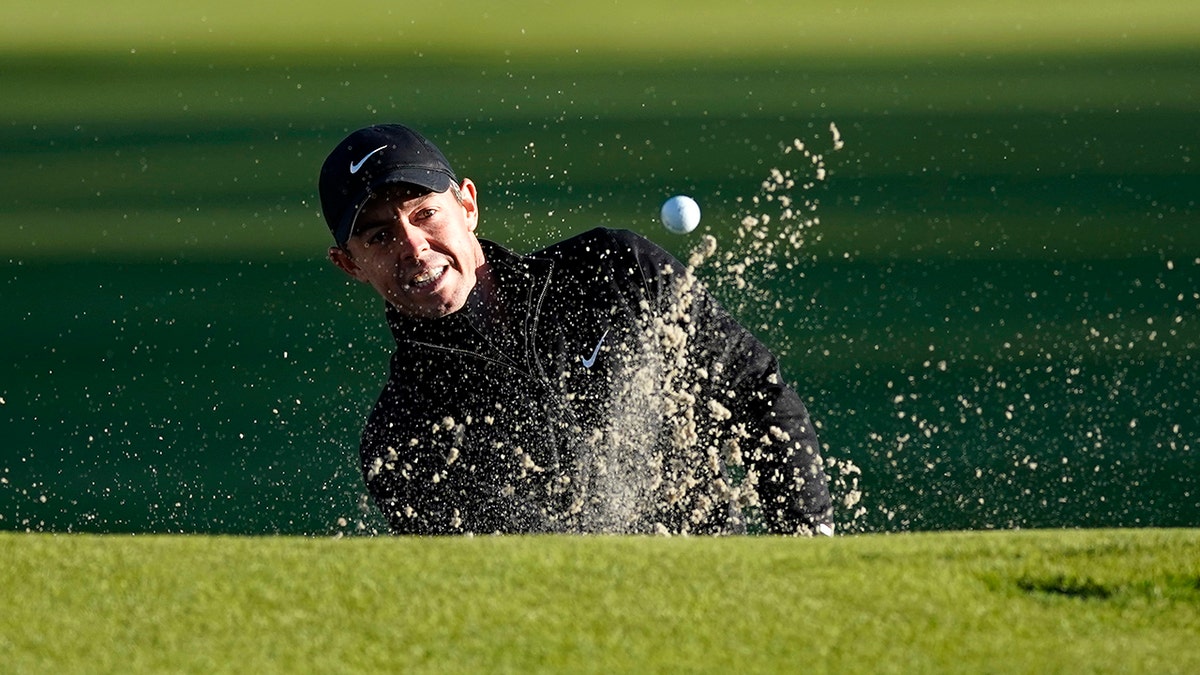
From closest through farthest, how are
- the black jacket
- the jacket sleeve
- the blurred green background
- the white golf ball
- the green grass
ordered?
the green grass
the jacket sleeve
the black jacket
the white golf ball
the blurred green background

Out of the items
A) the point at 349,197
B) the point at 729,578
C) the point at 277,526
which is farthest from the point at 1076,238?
the point at 729,578

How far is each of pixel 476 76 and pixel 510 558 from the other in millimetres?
8292

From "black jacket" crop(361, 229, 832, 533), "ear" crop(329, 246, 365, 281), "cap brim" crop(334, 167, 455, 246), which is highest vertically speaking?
"cap brim" crop(334, 167, 455, 246)

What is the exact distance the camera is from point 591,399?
4219 mm

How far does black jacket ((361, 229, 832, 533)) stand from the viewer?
4.16 m

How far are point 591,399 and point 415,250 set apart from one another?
21.0 inches

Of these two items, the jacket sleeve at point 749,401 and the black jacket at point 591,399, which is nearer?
the jacket sleeve at point 749,401

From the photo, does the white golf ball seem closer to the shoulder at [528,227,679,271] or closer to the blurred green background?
the blurred green background

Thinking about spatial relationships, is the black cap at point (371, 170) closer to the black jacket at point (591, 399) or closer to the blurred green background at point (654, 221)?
the black jacket at point (591, 399)

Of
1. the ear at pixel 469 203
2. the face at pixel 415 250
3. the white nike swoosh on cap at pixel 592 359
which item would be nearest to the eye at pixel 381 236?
the face at pixel 415 250

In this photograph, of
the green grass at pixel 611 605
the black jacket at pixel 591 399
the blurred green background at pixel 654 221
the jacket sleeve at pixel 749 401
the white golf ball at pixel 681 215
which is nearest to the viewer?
the green grass at pixel 611 605

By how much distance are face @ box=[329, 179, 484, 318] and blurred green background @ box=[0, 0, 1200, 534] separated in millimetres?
1355

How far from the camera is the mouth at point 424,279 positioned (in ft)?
13.4

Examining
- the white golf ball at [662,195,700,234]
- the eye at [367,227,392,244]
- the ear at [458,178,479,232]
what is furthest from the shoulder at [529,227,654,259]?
the white golf ball at [662,195,700,234]
